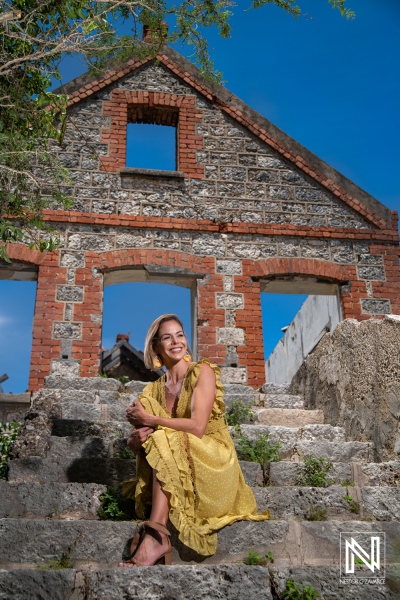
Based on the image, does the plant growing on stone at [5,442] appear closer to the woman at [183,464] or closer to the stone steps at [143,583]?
the woman at [183,464]

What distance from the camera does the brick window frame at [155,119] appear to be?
32.7ft

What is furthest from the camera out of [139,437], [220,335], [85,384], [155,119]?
[155,119]

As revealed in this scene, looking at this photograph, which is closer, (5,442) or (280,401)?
(5,442)

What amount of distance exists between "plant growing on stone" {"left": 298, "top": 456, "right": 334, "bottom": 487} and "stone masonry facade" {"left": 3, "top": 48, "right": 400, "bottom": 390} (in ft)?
13.6

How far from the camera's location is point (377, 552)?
11.6 feet

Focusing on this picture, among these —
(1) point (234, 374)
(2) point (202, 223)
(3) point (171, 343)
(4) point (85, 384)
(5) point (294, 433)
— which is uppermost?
(2) point (202, 223)

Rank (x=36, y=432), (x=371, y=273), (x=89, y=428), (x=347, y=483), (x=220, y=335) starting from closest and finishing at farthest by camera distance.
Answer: (x=347, y=483), (x=36, y=432), (x=89, y=428), (x=220, y=335), (x=371, y=273)

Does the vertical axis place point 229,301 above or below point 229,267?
below

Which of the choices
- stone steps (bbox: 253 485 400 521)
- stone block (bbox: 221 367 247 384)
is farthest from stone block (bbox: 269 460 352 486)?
stone block (bbox: 221 367 247 384)

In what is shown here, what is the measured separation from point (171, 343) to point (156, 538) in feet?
4.23

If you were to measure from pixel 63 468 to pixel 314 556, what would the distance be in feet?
6.02

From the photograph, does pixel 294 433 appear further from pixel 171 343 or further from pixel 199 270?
pixel 199 270

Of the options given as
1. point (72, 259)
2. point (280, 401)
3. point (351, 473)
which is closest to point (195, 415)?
point (351, 473)

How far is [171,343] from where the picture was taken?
4047 mm
